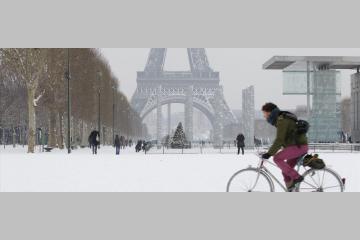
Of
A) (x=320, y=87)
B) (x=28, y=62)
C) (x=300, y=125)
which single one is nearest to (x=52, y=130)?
(x=28, y=62)

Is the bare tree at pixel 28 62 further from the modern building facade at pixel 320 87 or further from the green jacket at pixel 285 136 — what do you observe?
the green jacket at pixel 285 136

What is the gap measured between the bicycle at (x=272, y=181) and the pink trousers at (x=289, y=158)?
12 centimetres

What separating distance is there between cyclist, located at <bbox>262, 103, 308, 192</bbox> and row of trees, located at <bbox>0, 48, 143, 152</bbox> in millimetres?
27413

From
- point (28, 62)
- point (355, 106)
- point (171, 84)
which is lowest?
point (355, 106)

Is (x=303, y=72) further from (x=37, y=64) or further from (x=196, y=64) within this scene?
(x=196, y=64)

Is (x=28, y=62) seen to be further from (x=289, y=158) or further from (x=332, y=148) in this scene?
(x=289, y=158)

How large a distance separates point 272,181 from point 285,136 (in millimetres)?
772

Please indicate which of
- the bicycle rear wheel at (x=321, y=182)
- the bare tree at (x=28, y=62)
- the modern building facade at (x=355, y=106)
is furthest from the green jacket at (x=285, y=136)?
the modern building facade at (x=355, y=106)

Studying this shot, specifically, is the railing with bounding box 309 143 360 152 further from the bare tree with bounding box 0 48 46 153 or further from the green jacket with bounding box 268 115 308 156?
the green jacket with bounding box 268 115 308 156

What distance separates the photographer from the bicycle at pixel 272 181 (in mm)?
8586

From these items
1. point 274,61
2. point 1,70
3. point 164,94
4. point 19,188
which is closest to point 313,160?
point 19,188

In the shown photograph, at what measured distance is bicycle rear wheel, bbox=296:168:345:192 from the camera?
865 centimetres

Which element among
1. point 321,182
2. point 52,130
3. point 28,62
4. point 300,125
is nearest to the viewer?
point 300,125

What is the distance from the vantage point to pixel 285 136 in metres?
8.30
